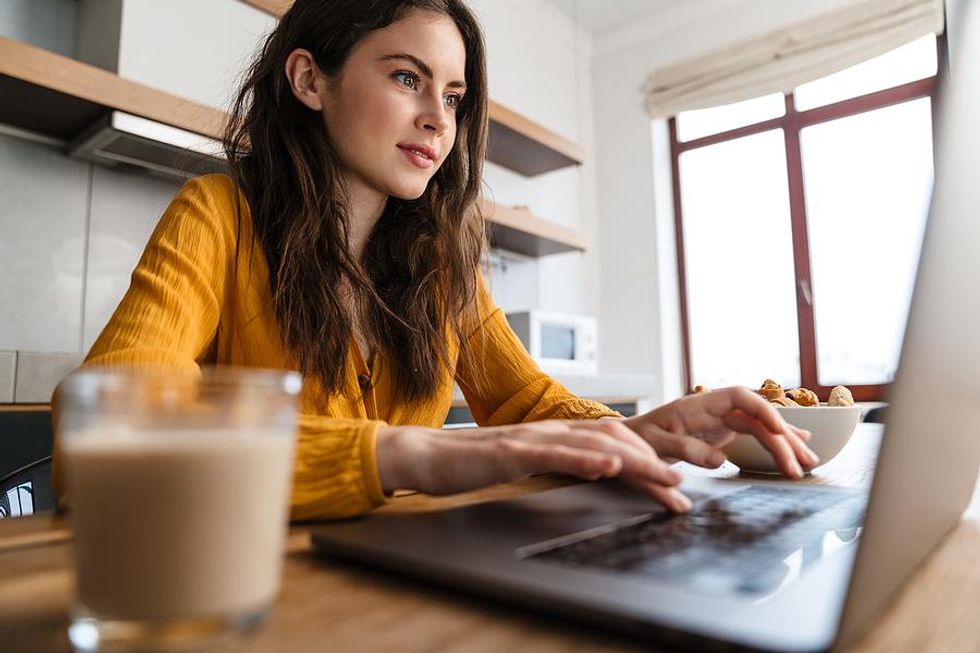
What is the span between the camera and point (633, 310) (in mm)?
4316

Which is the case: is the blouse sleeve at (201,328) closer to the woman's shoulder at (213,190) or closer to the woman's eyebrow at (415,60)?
the woman's shoulder at (213,190)

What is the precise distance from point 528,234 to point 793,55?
1737 mm

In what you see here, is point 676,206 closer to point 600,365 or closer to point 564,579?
point 600,365

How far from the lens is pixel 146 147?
2070mm

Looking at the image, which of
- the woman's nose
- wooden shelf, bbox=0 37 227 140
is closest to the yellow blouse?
the woman's nose

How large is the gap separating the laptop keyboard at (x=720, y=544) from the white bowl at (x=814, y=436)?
0.25m

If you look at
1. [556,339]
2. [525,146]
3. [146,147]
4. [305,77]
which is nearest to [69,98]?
[146,147]

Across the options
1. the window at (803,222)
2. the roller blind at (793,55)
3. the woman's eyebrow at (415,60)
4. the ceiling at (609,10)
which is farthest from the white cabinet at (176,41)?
the window at (803,222)

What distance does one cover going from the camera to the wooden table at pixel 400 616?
0.96 feet

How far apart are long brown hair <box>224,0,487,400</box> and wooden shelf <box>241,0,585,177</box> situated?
5.74 feet

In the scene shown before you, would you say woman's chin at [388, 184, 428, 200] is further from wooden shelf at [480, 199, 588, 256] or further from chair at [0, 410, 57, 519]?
wooden shelf at [480, 199, 588, 256]

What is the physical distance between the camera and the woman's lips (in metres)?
1.20

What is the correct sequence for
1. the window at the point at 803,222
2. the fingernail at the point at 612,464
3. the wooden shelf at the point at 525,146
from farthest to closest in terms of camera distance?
the window at the point at 803,222, the wooden shelf at the point at 525,146, the fingernail at the point at 612,464

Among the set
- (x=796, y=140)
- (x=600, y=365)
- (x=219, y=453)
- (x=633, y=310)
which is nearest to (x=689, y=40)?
(x=796, y=140)
